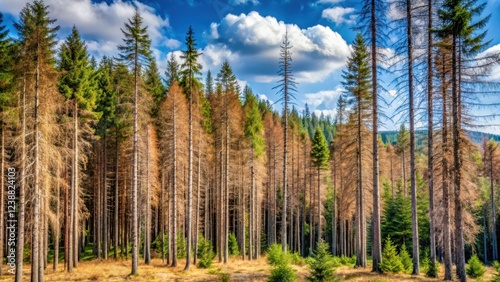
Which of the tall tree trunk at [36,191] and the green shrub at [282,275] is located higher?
the tall tree trunk at [36,191]

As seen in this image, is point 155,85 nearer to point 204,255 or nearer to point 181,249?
point 181,249

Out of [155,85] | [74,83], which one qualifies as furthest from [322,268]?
[155,85]

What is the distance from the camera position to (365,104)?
24281mm

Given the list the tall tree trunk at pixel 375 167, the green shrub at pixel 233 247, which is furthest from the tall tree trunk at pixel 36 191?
the green shrub at pixel 233 247

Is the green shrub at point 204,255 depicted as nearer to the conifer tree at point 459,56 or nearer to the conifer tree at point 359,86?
the conifer tree at point 359,86

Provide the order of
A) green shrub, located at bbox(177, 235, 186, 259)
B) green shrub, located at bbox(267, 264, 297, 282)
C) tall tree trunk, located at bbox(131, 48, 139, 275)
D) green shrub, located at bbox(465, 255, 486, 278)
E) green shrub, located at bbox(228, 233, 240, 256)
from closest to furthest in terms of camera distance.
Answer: green shrub, located at bbox(267, 264, 297, 282) → tall tree trunk, located at bbox(131, 48, 139, 275) → green shrub, located at bbox(465, 255, 486, 278) → green shrub, located at bbox(177, 235, 186, 259) → green shrub, located at bbox(228, 233, 240, 256)

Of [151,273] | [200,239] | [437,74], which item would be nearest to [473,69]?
[437,74]

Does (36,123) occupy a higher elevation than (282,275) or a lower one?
higher

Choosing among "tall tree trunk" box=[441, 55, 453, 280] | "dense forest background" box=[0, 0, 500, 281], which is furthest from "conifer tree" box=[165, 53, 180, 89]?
"tall tree trunk" box=[441, 55, 453, 280]

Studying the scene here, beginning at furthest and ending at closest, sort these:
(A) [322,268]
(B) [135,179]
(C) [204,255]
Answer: (C) [204,255] → (B) [135,179] → (A) [322,268]

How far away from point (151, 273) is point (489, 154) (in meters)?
41.5

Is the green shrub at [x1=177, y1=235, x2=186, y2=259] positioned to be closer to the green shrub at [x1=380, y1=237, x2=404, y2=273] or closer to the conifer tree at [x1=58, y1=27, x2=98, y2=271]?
the conifer tree at [x1=58, y1=27, x2=98, y2=271]

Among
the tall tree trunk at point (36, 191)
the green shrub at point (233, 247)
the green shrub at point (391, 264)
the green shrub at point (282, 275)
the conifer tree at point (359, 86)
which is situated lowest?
the green shrub at point (233, 247)

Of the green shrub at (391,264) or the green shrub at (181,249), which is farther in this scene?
the green shrub at (181,249)
